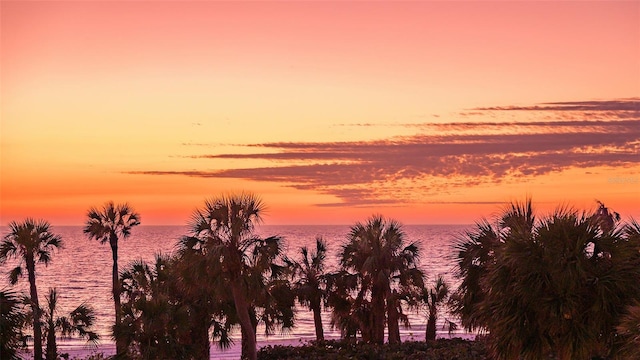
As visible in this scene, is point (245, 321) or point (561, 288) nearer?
point (561, 288)

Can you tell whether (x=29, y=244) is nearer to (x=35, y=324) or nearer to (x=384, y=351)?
(x=35, y=324)

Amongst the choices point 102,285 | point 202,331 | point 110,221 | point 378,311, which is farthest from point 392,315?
point 102,285

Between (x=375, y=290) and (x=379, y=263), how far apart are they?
1.42 m

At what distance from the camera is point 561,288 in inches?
775

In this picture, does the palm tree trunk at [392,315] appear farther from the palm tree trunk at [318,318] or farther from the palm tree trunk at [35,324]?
the palm tree trunk at [35,324]

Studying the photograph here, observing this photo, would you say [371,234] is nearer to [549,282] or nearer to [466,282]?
[466,282]

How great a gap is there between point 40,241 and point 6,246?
201 centimetres

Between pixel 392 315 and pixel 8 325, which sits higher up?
pixel 8 325

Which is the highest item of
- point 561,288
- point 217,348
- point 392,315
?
point 561,288

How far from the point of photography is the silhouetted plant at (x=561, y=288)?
19625mm

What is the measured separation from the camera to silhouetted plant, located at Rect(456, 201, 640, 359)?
64.4 feet

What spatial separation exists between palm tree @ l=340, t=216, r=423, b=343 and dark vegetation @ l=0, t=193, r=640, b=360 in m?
0.07

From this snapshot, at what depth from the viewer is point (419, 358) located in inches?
1296

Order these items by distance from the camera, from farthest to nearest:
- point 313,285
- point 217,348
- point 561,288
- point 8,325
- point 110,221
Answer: point 217,348 < point 110,221 < point 313,285 < point 8,325 < point 561,288
